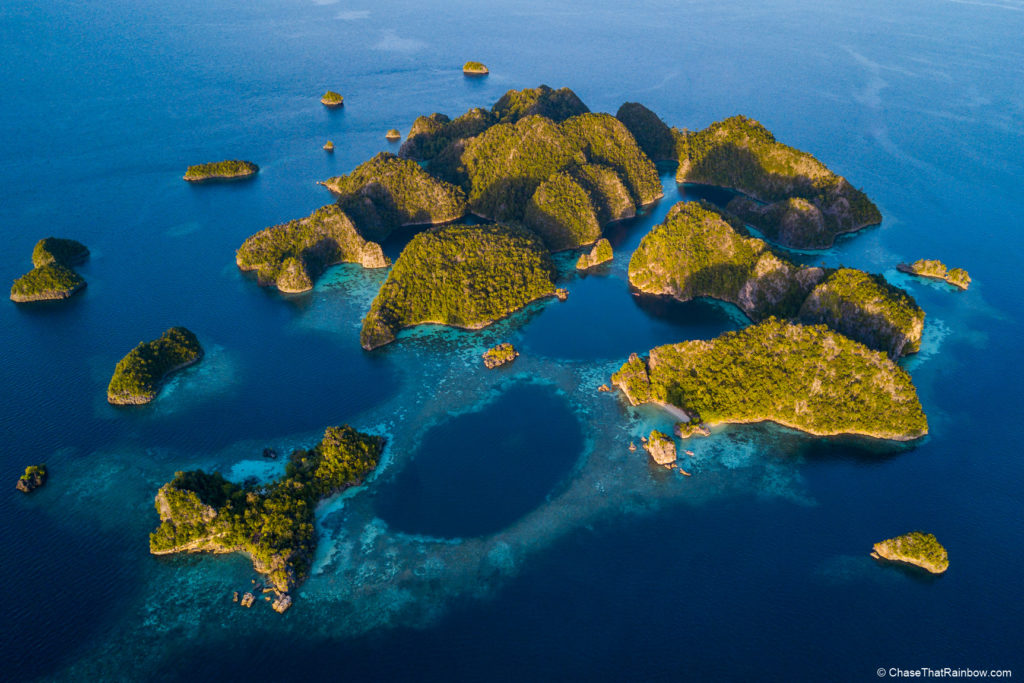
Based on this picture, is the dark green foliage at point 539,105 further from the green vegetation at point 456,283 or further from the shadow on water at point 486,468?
the shadow on water at point 486,468

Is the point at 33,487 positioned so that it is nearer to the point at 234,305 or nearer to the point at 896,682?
the point at 234,305


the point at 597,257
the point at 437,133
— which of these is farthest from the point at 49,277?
the point at 597,257

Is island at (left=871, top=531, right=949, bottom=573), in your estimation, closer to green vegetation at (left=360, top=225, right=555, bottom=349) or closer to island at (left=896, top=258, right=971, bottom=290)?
green vegetation at (left=360, top=225, right=555, bottom=349)

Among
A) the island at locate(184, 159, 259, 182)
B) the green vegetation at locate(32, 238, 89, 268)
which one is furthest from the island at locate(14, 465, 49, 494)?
the island at locate(184, 159, 259, 182)

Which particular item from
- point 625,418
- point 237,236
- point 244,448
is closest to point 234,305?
point 237,236

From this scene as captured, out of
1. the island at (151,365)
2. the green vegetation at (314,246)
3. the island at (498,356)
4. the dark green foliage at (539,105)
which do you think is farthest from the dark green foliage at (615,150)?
the island at (151,365)

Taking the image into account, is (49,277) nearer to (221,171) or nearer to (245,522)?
(221,171)
